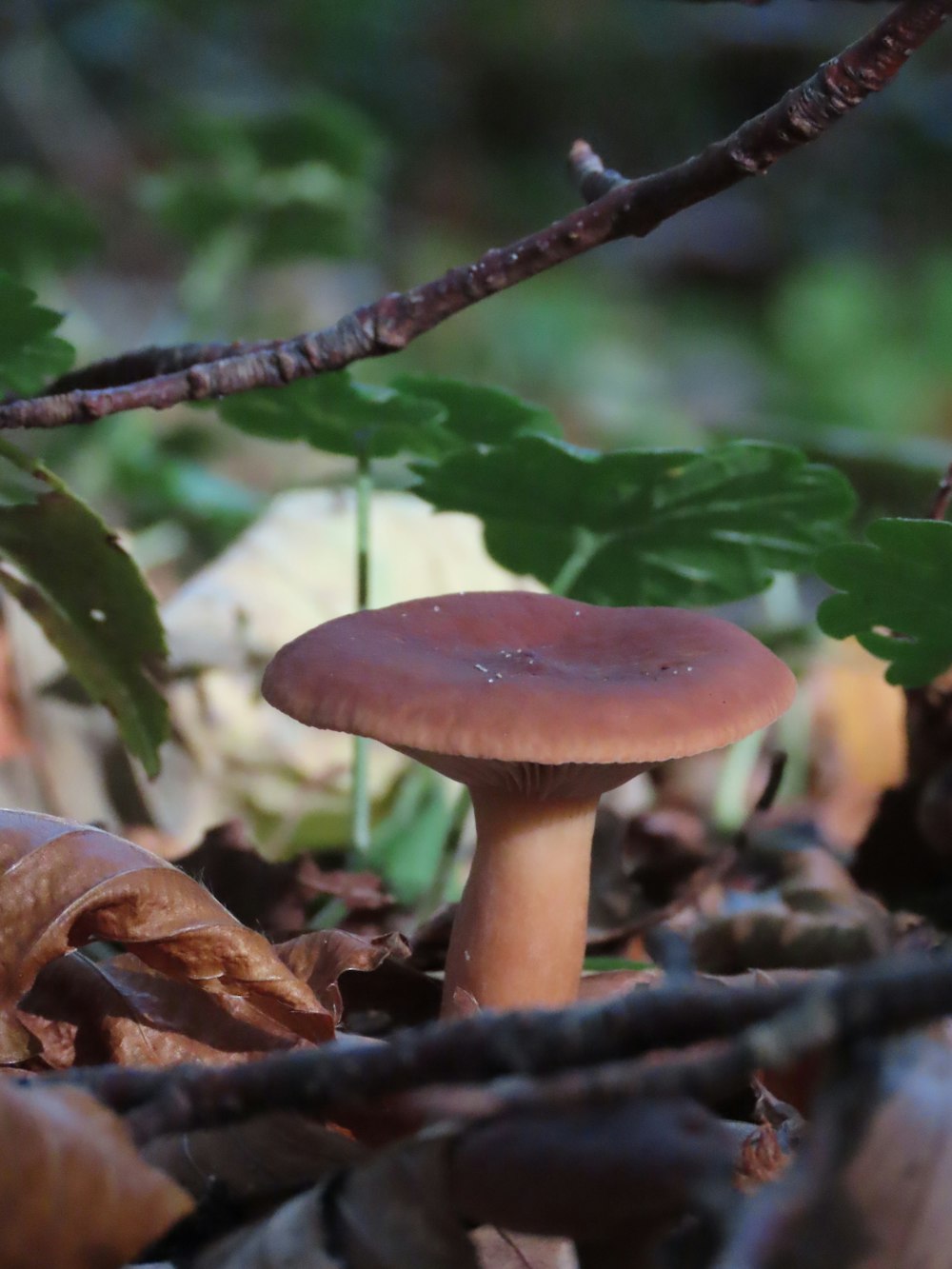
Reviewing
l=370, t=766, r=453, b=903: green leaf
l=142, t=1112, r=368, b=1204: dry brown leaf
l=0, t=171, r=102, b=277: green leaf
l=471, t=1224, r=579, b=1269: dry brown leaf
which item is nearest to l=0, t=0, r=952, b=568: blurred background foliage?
l=0, t=171, r=102, b=277: green leaf

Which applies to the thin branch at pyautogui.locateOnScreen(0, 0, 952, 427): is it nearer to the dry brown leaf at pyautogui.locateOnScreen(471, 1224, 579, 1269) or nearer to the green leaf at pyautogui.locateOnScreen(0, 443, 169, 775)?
the green leaf at pyautogui.locateOnScreen(0, 443, 169, 775)

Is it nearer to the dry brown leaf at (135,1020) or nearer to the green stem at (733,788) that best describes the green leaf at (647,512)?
the green stem at (733,788)

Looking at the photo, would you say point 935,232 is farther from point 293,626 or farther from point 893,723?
point 293,626

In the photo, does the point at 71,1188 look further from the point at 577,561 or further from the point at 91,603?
the point at 577,561

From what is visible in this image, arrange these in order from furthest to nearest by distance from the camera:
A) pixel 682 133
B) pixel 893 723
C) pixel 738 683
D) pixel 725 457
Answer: pixel 682 133 < pixel 893 723 < pixel 725 457 < pixel 738 683

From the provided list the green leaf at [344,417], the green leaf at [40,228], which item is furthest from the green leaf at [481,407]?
the green leaf at [40,228]

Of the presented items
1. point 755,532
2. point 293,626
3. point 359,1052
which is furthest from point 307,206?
point 359,1052
